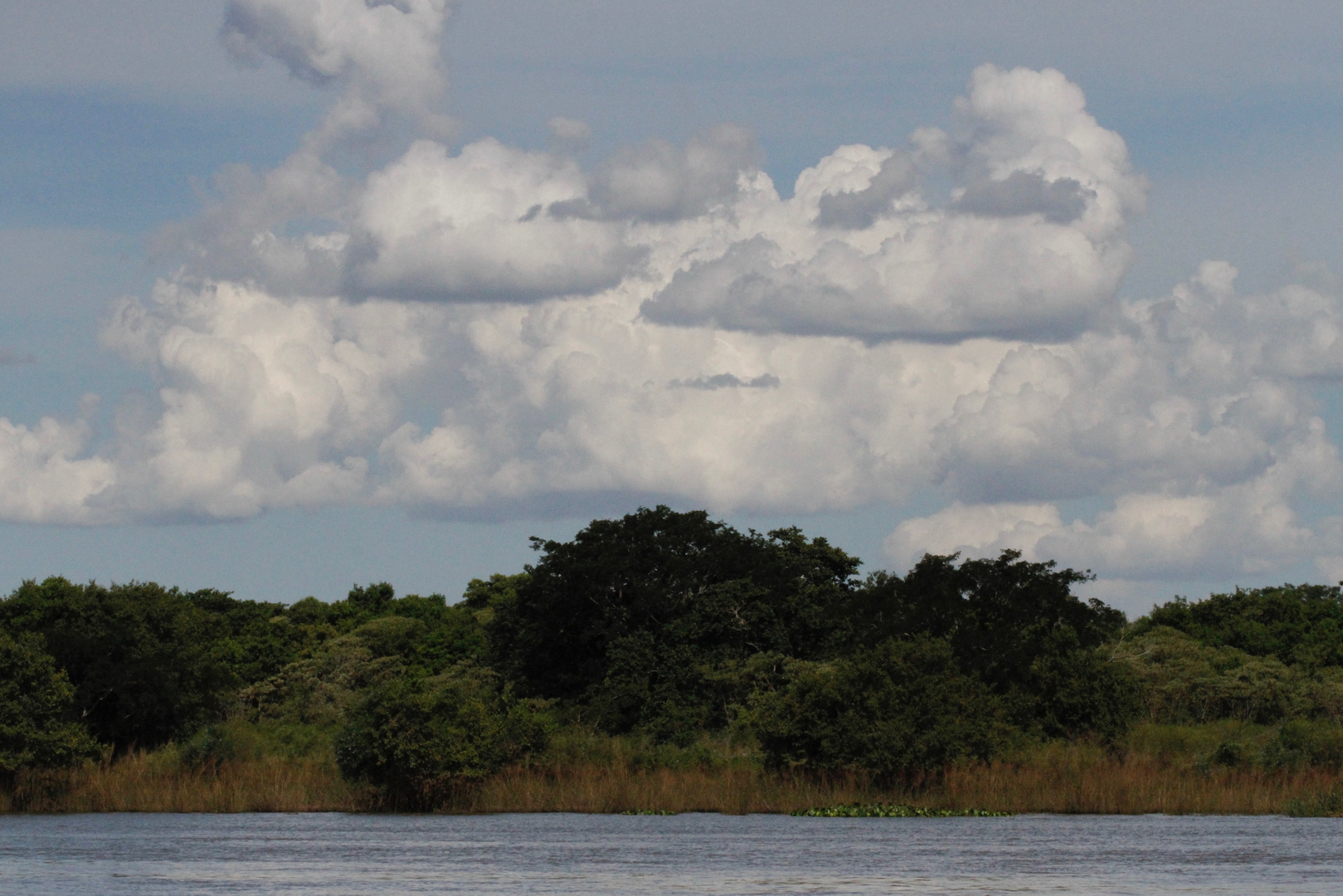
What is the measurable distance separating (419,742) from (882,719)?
14.8 meters

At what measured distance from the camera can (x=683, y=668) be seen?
8262 centimetres

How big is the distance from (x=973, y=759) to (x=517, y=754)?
1507 cm

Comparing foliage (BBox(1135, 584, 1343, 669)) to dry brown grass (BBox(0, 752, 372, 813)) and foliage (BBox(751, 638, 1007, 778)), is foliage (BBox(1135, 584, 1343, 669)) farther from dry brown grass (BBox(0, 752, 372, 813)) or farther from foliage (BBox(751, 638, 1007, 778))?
dry brown grass (BBox(0, 752, 372, 813))

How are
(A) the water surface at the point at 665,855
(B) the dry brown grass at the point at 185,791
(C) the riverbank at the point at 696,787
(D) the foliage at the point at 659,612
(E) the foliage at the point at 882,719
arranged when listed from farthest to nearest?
(D) the foliage at the point at 659,612 → (B) the dry brown grass at the point at 185,791 → (E) the foliage at the point at 882,719 → (C) the riverbank at the point at 696,787 → (A) the water surface at the point at 665,855

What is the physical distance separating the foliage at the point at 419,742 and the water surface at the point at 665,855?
4.54ft

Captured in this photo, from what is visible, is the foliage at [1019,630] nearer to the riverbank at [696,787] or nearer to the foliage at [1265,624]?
the riverbank at [696,787]

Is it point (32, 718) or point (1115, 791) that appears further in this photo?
point (32, 718)

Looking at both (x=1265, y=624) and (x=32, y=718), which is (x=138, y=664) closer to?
(x=32, y=718)

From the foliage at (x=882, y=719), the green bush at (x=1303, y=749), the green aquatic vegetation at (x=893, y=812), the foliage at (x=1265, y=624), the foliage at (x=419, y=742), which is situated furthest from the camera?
the foliage at (x=1265, y=624)

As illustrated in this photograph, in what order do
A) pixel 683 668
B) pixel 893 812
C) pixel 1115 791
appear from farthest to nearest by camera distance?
pixel 683 668
pixel 1115 791
pixel 893 812

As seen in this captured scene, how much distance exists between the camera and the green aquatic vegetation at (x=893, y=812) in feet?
182

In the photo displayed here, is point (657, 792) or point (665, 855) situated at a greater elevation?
point (657, 792)

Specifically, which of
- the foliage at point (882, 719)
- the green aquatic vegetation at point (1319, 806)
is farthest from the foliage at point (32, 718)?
the green aquatic vegetation at point (1319, 806)

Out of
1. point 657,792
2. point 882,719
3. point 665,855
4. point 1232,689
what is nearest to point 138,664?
point 657,792
